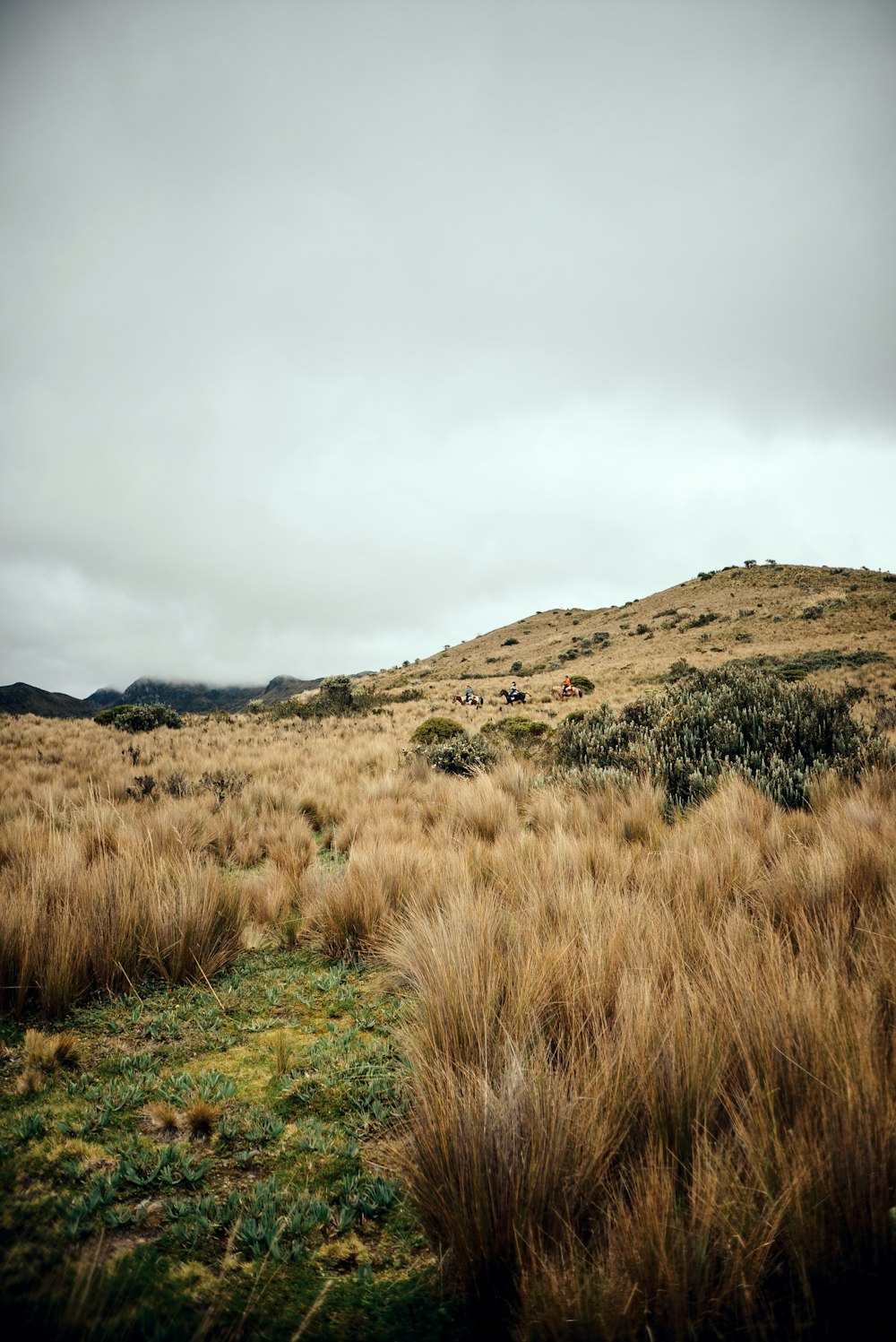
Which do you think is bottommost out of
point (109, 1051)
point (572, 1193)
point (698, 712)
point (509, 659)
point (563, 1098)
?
point (109, 1051)

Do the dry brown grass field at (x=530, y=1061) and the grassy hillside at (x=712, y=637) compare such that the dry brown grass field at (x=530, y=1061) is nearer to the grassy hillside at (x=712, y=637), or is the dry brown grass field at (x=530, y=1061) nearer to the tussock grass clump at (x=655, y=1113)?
the tussock grass clump at (x=655, y=1113)

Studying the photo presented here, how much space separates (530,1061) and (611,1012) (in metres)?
0.64

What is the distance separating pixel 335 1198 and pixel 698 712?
302 inches

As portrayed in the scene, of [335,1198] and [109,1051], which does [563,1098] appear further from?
[109,1051]

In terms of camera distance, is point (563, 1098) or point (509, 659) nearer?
point (563, 1098)

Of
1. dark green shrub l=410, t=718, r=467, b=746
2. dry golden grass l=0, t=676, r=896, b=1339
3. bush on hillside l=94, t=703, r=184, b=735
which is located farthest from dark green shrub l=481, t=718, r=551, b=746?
bush on hillside l=94, t=703, r=184, b=735

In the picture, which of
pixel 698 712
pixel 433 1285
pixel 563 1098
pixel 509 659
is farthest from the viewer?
pixel 509 659

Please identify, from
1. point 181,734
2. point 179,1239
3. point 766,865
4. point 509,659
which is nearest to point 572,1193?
point 179,1239

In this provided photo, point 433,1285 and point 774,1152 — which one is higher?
point 774,1152

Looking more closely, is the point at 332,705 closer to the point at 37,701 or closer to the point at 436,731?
the point at 436,731

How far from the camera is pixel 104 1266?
3.63 feet

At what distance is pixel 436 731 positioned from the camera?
1477 cm

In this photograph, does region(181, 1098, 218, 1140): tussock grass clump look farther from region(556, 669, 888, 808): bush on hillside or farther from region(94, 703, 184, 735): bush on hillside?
region(94, 703, 184, 735): bush on hillside

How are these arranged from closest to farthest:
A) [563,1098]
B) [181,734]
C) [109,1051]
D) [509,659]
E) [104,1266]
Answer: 1. [104,1266]
2. [563,1098]
3. [109,1051]
4. [181,734]
5. [509,659]
